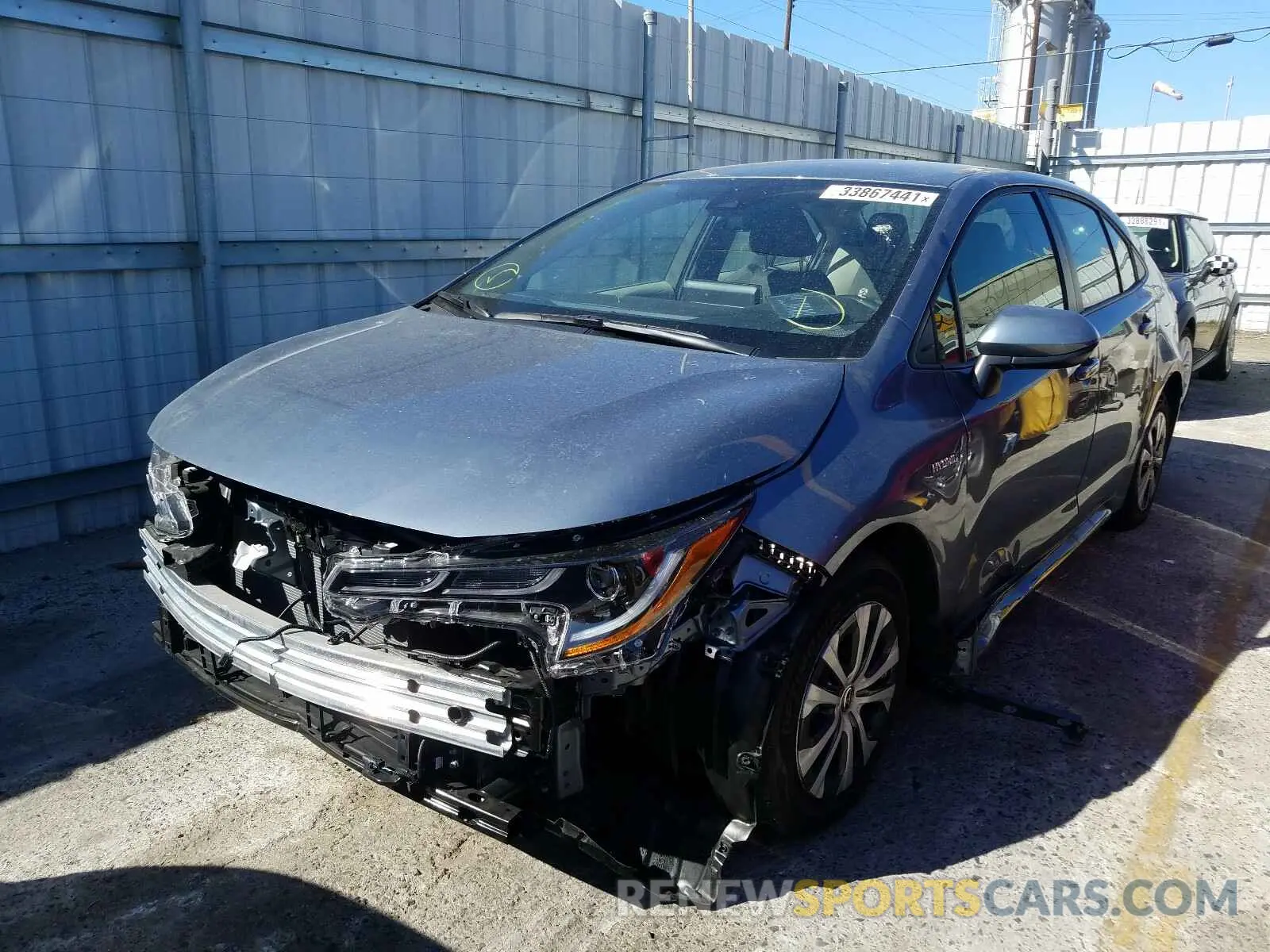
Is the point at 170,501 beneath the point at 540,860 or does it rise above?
above

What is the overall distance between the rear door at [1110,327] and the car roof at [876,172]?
1.43ft

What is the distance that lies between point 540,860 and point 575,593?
3.01 feet

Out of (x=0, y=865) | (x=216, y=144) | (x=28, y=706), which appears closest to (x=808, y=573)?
(x=0, y=865)

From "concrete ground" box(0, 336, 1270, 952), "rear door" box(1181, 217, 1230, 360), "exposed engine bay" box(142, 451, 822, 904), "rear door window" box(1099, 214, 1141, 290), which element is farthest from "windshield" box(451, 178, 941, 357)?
"rear door" box(1181, 217, 1230, 360)

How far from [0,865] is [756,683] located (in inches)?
81.4

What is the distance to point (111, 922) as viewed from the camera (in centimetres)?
247

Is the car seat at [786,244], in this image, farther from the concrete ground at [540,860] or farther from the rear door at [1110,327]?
the concrete ground at [540,860]

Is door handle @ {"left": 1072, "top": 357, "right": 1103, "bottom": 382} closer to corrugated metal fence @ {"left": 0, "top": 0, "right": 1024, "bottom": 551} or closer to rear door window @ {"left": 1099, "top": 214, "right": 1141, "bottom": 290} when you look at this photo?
rear door window @ {"left": 1099, "top": 214, "right": 1141, "bottom": 290}

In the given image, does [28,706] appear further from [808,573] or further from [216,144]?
[216,144]

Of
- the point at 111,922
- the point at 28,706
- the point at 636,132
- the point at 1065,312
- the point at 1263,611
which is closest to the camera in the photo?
the point at 111,922

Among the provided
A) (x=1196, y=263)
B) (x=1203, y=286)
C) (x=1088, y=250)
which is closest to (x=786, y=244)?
(x=1088, y=250)

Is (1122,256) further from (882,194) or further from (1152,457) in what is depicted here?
(882,194)

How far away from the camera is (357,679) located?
226 cm

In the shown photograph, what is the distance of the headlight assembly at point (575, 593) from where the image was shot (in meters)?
2.10
